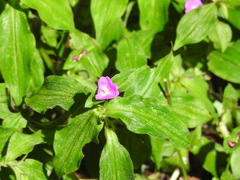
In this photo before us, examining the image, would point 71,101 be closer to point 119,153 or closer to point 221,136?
point 119,153

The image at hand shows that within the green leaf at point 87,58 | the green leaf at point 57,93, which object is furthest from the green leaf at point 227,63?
the green leaf at point 57,93

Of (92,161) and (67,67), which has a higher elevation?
(67,67)

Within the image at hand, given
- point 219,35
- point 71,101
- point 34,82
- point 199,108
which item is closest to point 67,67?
point 34,82

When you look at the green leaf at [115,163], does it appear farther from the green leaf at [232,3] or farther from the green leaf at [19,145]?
the green leaf at [232,3]

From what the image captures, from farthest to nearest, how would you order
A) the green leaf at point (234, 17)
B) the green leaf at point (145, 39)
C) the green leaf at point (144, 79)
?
the green leaf at point (234, 17), the green leaf at point (145, 39), the green leaf at point (144, 79)

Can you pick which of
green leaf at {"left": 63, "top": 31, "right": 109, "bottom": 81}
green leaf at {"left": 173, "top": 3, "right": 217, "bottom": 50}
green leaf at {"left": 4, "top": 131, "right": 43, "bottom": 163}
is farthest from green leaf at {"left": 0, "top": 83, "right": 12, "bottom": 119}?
green leaf at {"left": 173, "top": 3, "right": 217, "bottom": 50}

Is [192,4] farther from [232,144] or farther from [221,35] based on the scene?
[232,144]
